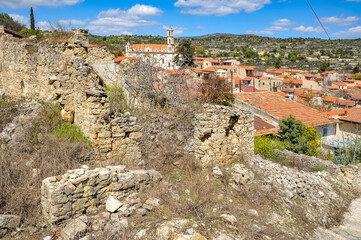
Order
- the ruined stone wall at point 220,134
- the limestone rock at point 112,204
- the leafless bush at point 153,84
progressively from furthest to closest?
the leafless bush at point 153,84
the ruined stone wall at point 220,134
the limestone rock at point 112,204

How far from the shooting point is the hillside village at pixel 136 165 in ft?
14.1

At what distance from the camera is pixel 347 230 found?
20.7 feet

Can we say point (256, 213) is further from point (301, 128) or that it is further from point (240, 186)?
point (301, 128)

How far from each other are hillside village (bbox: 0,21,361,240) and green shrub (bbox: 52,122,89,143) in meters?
0.05

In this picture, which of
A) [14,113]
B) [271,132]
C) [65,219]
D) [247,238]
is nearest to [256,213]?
[247,238]

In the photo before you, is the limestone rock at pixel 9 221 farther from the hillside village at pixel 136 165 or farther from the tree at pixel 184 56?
the tree at pixel 184 56

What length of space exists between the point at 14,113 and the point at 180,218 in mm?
7021

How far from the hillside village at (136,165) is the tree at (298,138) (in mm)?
3995

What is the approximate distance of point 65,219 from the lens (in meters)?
4.27

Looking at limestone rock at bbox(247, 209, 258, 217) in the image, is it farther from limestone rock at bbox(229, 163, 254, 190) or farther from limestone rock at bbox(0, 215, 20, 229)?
limestone rock at bbox(0, 215, 20, 229)

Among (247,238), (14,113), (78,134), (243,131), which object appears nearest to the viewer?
(247,238)

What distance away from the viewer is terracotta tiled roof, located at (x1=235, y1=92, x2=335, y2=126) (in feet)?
64.1

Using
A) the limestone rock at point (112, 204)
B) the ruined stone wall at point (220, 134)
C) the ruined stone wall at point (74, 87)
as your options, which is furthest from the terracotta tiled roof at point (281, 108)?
the limestone rock at point (112, 204)

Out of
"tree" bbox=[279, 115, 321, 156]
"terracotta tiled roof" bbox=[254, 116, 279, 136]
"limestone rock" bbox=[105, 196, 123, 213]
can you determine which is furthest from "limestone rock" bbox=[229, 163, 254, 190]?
"tree" bbox=[279, 115, 321, 156]
